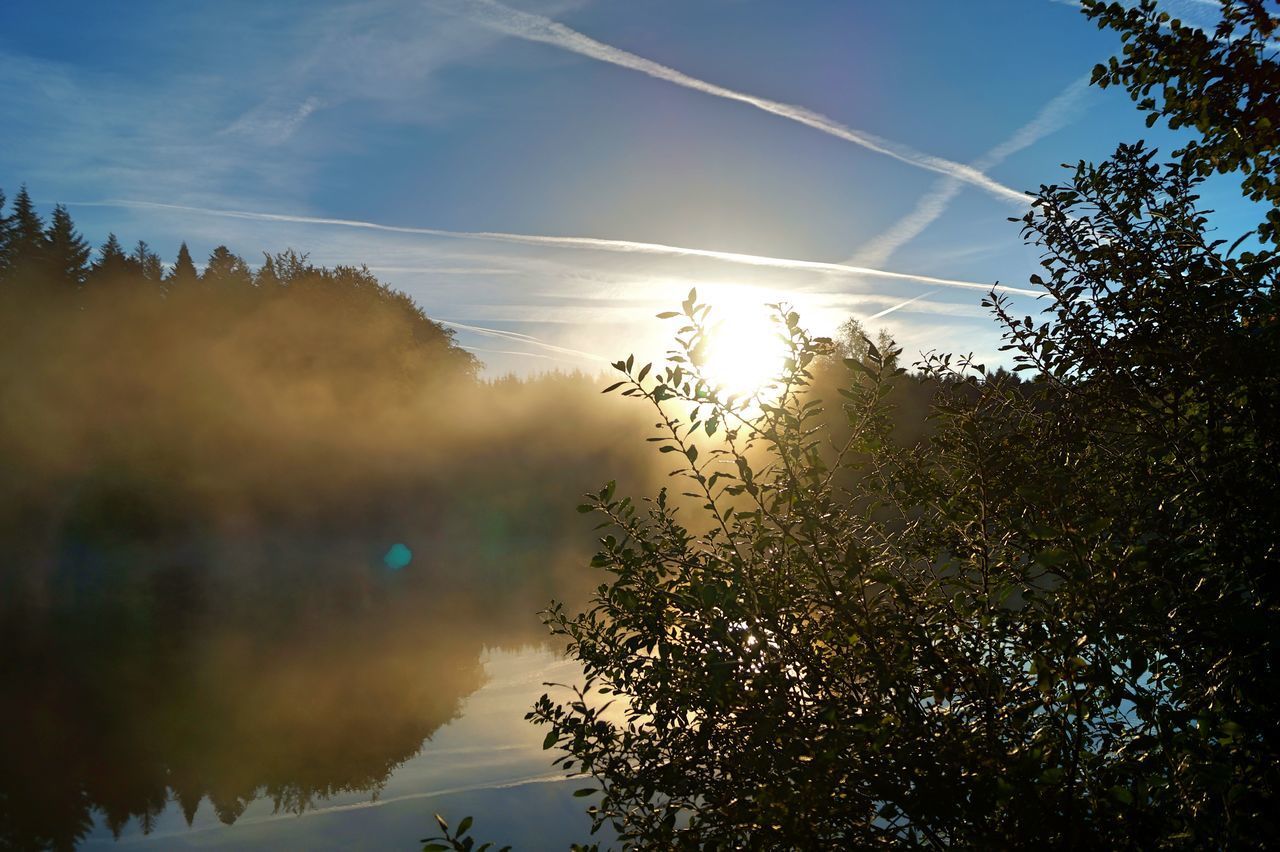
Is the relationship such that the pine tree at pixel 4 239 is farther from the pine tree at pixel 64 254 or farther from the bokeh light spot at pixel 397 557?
the bokeh light spot at pixel 397 557

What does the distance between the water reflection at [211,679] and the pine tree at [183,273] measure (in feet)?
53.1

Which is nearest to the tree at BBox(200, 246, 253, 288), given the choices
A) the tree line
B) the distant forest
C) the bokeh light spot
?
the distant forest

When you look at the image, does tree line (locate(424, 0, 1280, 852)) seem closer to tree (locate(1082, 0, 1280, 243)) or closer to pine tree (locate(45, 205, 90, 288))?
tree (locate(1082, 0, 1280, 243))

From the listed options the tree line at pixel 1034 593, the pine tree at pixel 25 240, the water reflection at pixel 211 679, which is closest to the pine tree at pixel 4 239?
the pine tree at pixel 25 240

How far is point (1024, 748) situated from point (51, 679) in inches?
605

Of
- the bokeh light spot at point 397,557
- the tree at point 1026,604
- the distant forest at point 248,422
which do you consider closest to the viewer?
the tree at point 1026,604

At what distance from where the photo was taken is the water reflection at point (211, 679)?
7.88 meters

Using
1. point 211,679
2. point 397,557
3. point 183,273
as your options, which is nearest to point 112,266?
point 183,273

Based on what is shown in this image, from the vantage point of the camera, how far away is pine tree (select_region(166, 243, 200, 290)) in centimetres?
3950

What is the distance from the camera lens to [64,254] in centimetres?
4109

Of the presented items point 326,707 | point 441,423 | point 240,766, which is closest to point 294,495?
point 441,423

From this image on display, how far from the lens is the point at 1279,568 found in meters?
1.78

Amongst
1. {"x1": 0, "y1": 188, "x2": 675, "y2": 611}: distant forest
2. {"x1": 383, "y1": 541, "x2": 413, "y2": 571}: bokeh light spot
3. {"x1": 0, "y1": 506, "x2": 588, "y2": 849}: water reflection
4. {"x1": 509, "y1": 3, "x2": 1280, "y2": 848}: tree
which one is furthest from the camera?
{"x1": 383, "y1": 541, "x2": 413, "y2": 571}: bokeh light spot

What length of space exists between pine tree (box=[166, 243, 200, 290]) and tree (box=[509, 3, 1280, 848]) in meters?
43.4
